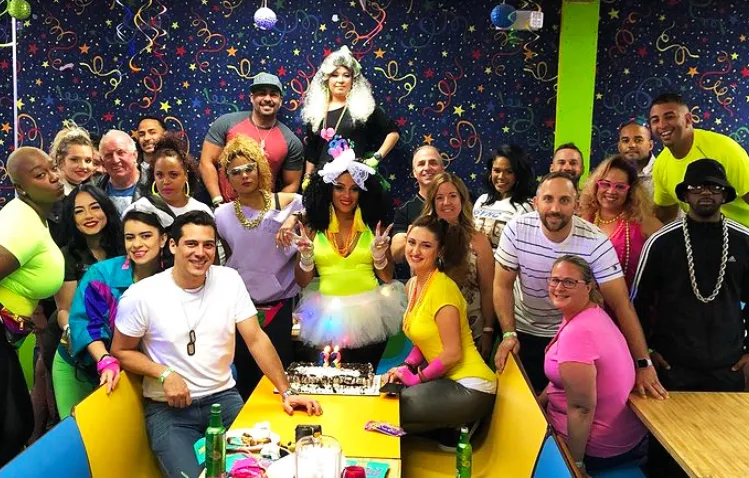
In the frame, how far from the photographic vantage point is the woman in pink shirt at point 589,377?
2650 mm

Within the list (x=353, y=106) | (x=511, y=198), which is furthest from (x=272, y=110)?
(x=511, y=198)

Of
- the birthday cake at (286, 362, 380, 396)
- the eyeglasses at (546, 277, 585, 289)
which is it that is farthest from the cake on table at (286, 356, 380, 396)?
the eyeglasses at (546, 277, 585, 289)

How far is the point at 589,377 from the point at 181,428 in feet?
5.85

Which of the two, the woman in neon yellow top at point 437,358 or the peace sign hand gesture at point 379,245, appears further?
the peace sign hand gesture at point 379,245

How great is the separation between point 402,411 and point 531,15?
326 centimetres

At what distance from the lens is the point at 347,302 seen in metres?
3.65

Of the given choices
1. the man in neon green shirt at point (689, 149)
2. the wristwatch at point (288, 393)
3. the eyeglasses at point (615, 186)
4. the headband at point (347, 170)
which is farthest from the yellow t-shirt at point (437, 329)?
the man in neon green shirt at point (689, 149)

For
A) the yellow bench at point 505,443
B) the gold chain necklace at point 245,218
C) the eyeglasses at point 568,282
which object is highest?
the gold chain necklace at point 245,218

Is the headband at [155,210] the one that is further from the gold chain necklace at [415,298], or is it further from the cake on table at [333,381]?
the gold chain necklace at [415,298]

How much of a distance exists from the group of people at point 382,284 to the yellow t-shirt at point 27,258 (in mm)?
10

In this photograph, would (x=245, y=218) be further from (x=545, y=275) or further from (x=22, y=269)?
(x=545, y=275)

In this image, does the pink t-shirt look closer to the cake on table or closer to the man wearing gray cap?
the cake on table

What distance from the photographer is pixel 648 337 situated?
3189 millimetres

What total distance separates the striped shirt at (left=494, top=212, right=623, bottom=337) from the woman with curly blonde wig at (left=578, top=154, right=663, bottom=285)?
372mm
